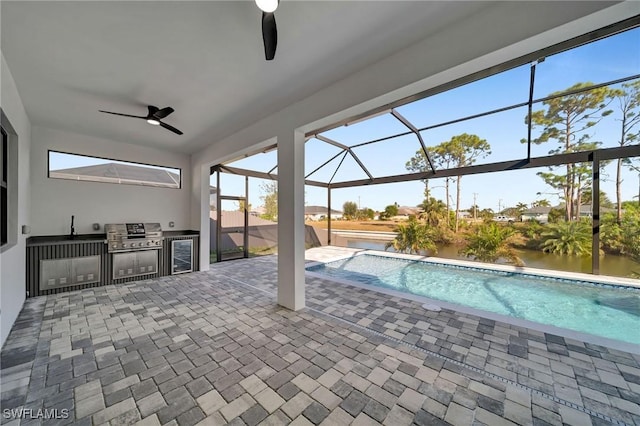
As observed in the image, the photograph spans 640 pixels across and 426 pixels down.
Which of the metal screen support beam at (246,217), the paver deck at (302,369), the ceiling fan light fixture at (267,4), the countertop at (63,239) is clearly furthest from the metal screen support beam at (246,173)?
the ceiling fan light fixture at (267,4)

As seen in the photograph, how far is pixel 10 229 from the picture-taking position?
2920mm

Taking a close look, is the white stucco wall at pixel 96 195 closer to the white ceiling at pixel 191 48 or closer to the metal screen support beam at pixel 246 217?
the white ceiling at pixel 191 48

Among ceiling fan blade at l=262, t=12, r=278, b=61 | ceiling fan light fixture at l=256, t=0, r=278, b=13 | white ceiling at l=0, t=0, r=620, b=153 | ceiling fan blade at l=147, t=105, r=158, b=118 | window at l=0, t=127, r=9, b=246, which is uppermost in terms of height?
white ceiling at l=0, t=0, r=620, b=153

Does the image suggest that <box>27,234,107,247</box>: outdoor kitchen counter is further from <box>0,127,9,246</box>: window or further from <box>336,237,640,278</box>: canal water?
<box>336,237,640,278</box>: canal water

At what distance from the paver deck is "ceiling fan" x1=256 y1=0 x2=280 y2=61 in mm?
2576

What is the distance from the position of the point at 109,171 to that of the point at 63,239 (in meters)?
1.54

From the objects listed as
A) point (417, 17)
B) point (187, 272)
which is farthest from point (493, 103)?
point (187, 272)

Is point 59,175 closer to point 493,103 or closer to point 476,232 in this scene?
point 493,103

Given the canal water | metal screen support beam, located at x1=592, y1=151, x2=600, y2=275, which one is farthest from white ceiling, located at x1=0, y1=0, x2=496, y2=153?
the canal water

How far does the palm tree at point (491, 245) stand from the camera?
19.8 ft

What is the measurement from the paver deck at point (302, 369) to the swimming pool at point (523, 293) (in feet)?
4.41

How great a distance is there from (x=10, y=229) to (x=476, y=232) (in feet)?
30.4

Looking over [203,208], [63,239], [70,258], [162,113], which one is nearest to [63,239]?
[63,239]

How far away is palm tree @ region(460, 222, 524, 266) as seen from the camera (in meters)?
6.05
